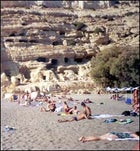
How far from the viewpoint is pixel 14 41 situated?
46781 mm

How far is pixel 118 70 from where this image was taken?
3675 centimetres

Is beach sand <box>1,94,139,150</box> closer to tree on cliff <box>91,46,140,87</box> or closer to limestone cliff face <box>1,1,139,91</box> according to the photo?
tree on cliff <box>91,46,140,87</box>

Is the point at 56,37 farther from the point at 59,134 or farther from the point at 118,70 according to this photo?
the point at 59,134

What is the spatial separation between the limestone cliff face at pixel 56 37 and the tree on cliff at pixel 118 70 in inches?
95.9

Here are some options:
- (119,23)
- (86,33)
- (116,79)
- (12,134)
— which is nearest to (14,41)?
(86,33)

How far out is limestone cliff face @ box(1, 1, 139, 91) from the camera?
42.2 m

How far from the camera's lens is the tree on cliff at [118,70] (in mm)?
36844

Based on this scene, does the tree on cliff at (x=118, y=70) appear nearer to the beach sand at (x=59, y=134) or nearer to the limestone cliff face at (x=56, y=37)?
the limestone cliff face at (x=56, y=37)

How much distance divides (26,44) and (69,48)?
14.9 ft

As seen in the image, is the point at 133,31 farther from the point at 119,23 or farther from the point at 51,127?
the point at 51,127

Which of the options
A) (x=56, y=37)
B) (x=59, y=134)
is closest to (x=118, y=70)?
(x=56, y=37)

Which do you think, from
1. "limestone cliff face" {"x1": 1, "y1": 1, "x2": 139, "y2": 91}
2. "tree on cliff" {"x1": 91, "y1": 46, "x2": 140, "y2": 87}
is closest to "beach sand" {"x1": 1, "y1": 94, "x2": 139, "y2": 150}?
"tree on cliff" {"x1": 91, "y1": 46, "x2": 140, "y2": 87}

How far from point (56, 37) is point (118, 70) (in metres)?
14.2

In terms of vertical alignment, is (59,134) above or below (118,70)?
below
